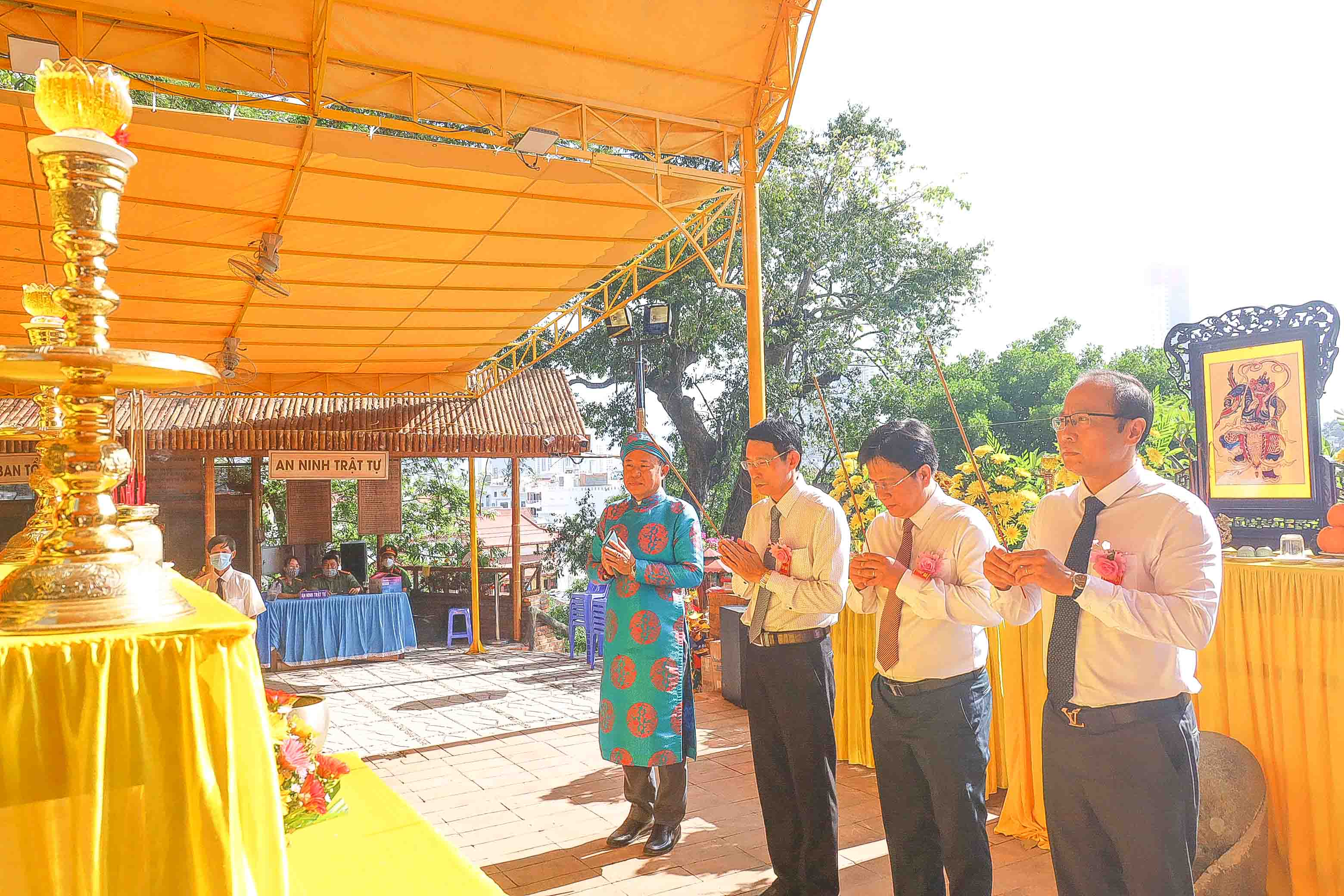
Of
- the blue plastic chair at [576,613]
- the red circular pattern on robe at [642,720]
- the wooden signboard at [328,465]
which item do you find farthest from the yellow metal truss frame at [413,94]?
the wooden signboard at [328,465]

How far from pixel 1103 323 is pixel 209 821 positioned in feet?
89.3

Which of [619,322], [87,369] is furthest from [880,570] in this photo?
[619,322]

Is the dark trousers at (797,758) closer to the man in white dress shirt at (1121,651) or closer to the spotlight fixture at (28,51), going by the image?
the man in white dress shirt at (1121,651)

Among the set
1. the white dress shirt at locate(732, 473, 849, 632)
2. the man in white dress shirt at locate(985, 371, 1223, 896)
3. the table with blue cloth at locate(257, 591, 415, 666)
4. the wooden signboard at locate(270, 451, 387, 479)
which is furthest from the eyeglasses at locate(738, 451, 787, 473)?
the wooden signboard at locate(270, 451, 387, 479)

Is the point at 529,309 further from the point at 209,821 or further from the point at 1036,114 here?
the point at 1036,114

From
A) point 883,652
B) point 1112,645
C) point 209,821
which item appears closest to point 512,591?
point 883,652

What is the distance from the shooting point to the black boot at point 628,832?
12.4 ft

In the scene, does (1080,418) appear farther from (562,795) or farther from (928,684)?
(562,795)

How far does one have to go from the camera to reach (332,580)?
9.80 metres

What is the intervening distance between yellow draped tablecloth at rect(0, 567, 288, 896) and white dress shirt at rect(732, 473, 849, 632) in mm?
2119

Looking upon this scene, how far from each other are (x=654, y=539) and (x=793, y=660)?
0.91 metres

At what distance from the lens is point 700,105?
5.39m

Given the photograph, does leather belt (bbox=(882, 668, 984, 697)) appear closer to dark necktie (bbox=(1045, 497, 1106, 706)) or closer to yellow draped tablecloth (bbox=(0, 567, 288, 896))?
dark necktie (bbox=(1045, 497, 1106, 706))

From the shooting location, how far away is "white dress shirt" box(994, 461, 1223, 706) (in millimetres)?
2004
